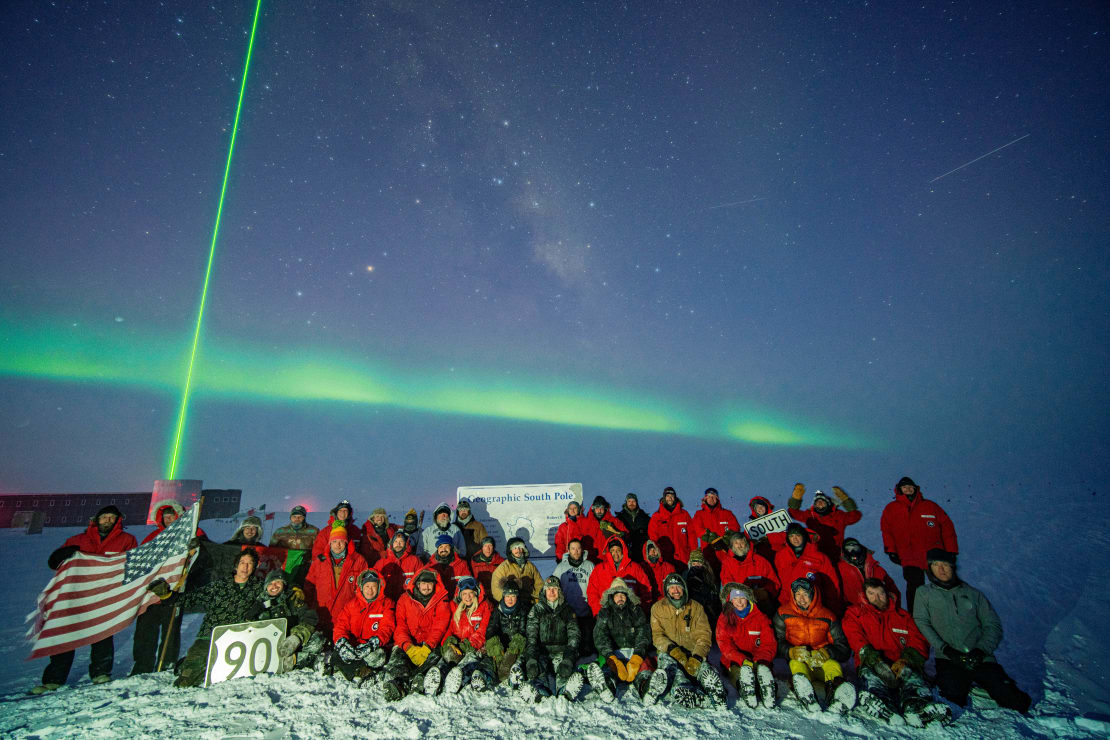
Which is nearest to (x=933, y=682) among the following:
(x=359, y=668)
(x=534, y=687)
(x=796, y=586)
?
(x=796, y=586)

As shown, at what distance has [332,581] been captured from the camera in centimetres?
785

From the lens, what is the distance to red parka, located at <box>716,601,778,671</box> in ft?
20.5

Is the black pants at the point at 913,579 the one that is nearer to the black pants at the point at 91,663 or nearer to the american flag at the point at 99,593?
the american flag at the point at 99,593

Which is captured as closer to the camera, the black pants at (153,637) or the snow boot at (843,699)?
the snow boot at (843,699)

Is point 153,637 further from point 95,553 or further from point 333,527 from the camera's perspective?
point 333,527

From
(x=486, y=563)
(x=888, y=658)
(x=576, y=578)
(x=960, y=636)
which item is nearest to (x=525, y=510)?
(x=486, y=563)

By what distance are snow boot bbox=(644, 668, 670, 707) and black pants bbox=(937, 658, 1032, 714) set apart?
358 cm

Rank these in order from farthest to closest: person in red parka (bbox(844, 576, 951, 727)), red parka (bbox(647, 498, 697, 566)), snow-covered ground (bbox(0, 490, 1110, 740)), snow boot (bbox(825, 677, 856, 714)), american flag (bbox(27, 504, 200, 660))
Result: red parka (bbox(647, 498, 697, 566)) → american flag (bbox(27, 504, 200, 660)) → snow boot (bbox(825, 677, 856, 714)) → person in red parka (bbox(844, 576, 951, 727)) → snow-covered ground (bbox(0, 490, 1110, 740))

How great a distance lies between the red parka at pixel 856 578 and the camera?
7.06 metres

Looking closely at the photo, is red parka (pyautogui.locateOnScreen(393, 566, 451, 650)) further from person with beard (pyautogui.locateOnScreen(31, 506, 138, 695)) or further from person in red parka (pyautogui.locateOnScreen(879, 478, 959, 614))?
person in red parka (pyautogui.locateOnScreen(879, 478, 959, 614))

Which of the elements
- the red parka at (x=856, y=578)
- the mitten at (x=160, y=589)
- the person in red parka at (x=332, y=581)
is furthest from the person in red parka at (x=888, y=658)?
the mitten at (x=160, y=589)

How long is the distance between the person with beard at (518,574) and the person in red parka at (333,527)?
119 inches

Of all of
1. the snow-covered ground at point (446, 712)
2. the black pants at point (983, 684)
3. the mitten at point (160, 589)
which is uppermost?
the mitten at point (160, 589)

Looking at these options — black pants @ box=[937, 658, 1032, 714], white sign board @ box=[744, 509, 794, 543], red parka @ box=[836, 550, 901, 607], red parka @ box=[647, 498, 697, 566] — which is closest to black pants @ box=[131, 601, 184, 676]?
red parka @ box=[647, 498, 697, 566]
